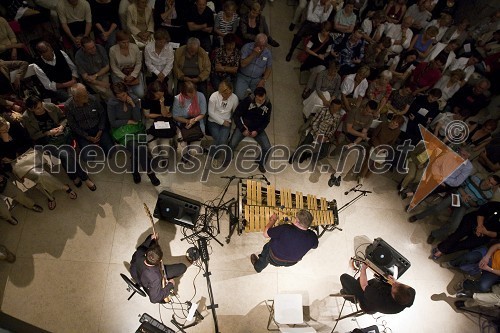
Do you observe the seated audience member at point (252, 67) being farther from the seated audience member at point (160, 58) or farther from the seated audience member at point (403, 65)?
the seated audience member at point (403, 65)

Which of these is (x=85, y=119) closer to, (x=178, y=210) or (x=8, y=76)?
(x=8, y=76)

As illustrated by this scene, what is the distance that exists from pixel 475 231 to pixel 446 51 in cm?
352

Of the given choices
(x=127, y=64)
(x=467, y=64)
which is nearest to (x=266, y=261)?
(x=127, y=64)

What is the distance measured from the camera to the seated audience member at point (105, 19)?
5254mm

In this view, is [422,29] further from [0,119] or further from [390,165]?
[0,119]

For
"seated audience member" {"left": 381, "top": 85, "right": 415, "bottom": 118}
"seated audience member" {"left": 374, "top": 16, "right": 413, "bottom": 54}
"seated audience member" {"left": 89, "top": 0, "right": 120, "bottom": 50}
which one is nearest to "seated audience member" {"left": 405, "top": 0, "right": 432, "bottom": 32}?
"seated audience member" {"left": 374, "top": 16, "right": 413, "bottom": 54}

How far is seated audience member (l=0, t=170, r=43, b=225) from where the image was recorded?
4.07 metres

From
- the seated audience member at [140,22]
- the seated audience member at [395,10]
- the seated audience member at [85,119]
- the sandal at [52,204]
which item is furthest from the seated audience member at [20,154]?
the seated audience member at [395,10]

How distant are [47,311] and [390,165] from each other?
525 cm

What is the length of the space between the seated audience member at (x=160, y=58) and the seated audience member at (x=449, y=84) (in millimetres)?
4859

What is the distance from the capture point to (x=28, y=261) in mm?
4156

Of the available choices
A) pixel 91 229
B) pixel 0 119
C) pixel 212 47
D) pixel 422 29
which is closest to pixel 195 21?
pixel 212 47

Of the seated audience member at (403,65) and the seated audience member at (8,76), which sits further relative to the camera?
the seated audience member at (403,65)

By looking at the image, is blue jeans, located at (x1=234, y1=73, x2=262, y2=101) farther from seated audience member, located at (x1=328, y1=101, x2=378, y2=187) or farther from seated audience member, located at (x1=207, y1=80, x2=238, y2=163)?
seated audience member, located at (x1=328, y1=101, x2=378, y2=187)
